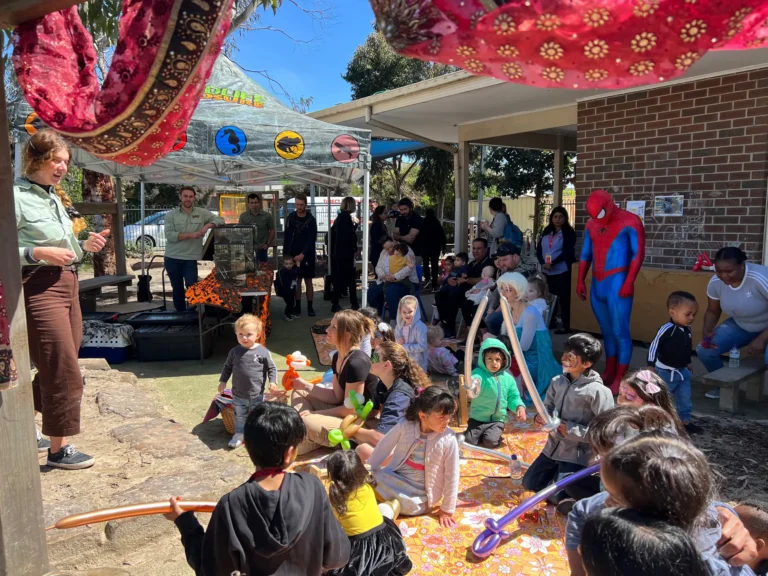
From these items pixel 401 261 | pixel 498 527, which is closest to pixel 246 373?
pixel 498 527

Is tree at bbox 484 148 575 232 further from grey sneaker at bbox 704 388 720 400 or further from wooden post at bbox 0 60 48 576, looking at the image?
wooden post at bbox 0 60 48 576

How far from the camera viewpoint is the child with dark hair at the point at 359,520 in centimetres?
253

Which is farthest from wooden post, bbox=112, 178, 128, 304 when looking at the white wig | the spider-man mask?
the spider-man mask

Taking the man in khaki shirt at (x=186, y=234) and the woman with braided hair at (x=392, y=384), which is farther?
the man in khaki shirt at (x=186, y=234)

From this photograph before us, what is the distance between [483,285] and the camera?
7043 mm

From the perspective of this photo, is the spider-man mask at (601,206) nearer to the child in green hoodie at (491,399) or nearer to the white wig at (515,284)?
the white wig at (515,284)

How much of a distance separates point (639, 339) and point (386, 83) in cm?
1895

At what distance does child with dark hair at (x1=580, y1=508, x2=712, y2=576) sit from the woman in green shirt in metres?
2.71

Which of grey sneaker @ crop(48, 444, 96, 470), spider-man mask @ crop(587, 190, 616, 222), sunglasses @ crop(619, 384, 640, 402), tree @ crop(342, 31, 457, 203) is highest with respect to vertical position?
tree @ crop(342, 31, 457, 203)

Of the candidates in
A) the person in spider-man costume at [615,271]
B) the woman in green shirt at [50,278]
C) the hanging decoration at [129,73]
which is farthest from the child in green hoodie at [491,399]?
the hanging decoration at [129,73]

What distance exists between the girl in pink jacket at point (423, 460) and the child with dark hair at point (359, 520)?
2.01 feet

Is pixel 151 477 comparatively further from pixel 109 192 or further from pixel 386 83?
pixel 386 83

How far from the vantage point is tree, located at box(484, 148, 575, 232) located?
19.8 metres

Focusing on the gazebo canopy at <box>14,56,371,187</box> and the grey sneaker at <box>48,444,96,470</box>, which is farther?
the gazebo canopy at <box>14,56,371,187</box>
